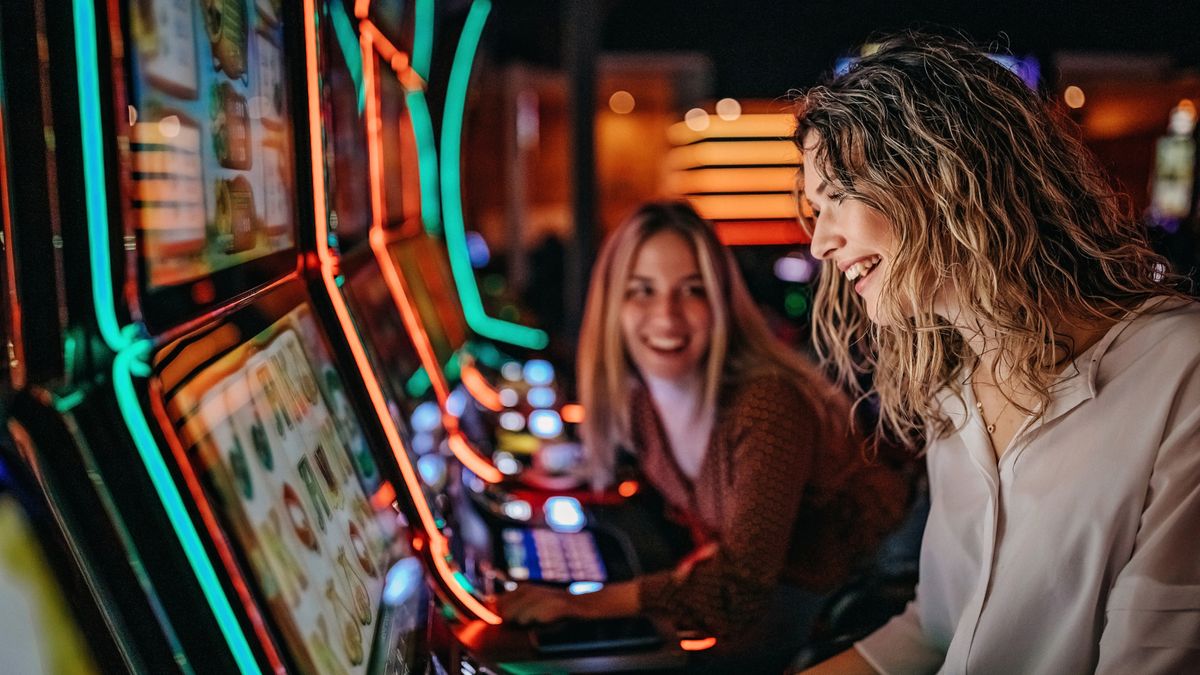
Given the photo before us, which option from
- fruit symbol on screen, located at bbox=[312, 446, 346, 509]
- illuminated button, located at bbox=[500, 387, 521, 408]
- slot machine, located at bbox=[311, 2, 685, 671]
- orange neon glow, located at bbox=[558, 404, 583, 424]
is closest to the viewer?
fruit symbol on screen, located at bbox=[312, 446, 346, 509]

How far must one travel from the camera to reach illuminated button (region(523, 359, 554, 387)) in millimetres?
3486

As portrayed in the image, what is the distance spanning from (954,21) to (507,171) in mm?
3995

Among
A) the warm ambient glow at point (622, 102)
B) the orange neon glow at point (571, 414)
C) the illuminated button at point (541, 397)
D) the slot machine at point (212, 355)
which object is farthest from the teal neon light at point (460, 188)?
the warm ambient glow at point (622, 102)

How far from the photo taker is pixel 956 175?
105 cm

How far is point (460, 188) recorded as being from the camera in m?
3.77

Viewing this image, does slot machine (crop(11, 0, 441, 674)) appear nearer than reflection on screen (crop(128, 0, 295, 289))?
Yes

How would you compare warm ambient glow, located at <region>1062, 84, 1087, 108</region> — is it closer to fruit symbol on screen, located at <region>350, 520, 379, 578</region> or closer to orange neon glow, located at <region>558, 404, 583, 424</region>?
orange neon glow, located at <region>558, 404, 583, 424</region>

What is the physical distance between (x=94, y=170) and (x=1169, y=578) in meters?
1.03

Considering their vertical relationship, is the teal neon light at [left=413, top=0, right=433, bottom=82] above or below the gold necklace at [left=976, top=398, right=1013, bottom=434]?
above

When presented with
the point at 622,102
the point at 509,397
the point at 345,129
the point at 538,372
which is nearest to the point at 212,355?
the point at 345,129

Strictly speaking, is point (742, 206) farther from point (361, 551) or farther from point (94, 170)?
→ point (94, 170)

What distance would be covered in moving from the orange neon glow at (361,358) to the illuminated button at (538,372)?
1.90m

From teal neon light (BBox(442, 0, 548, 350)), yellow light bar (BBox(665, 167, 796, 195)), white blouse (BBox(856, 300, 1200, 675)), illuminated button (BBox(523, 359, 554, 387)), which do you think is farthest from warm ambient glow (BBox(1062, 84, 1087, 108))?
white blouse (BBox(856, 300, 1200, 675))

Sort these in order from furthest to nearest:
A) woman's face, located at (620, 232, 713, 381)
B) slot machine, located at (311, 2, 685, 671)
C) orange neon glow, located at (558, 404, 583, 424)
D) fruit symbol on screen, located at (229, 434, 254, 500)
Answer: orange neon glow, located at (558, 404, 583, 424)
woman's face, located at (620, 232, 713, 381)
slot machine, located at (311, 2, 685, 671)
fruit symbol on screen, located at (229, 434, 254, 500)
